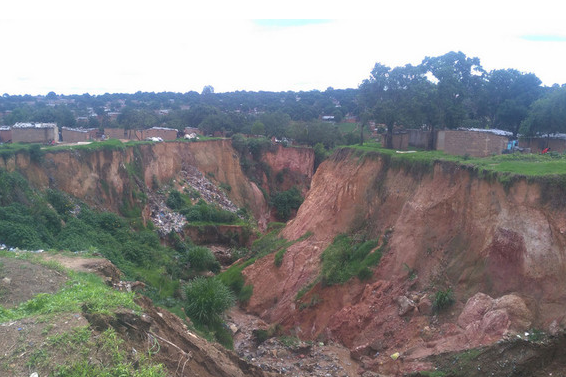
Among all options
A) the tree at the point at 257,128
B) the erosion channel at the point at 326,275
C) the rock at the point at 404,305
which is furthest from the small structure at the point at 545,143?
the tree at the point at 257,128

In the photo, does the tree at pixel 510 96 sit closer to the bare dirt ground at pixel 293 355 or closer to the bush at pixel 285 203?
the bare dirt ground at pixel 293 355

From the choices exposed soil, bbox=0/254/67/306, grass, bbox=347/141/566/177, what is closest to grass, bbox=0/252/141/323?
exposed soil, bbox=0/254/67/306

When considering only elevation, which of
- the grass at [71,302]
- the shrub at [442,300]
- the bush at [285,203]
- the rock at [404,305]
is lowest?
the bush at [285,203]

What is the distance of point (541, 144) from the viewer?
23719mm

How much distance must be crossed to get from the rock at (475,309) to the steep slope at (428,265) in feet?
0.11

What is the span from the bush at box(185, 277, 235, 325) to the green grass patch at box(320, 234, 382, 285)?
4365 millimetres

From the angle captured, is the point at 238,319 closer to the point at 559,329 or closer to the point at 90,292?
the point at 90,292

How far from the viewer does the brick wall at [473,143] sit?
65.2ft

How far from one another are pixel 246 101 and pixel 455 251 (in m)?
76.9

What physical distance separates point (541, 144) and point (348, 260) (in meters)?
12.7

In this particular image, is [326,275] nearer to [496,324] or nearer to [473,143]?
[496,324]

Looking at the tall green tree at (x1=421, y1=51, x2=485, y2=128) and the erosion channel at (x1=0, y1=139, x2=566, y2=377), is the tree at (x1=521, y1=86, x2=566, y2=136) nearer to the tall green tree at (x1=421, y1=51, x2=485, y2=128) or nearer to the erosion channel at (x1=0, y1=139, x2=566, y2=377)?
the tall green tree at (x1=421, y1=51, x2=485, y2=128)

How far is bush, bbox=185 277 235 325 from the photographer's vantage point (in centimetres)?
1584

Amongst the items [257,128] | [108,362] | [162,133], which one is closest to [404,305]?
[108,362]
